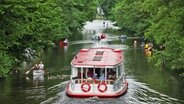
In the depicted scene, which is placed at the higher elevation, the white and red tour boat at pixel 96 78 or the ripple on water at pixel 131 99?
the white and red tour boat at pixel 96 78

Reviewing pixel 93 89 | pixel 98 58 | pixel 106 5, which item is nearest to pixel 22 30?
pixel 98 58

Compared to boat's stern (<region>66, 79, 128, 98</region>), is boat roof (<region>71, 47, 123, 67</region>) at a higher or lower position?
higher

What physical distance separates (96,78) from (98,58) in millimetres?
2594

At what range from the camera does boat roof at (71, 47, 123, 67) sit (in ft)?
105

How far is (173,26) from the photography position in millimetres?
29516

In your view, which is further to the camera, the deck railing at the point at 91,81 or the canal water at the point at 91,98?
the deck railing at the point at 91,81

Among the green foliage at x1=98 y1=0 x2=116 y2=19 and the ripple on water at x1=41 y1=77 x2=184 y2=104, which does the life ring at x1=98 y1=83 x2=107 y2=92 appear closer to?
the ripple on water at x1=41 y1=77 x2=184 y2=104

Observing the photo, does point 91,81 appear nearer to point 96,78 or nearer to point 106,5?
point 96,78

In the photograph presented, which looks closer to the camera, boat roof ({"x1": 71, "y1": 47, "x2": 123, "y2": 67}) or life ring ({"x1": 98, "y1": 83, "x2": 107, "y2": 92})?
life ring ({"x1": 98, "y1": 83, "x2": 107, "y2": 92})

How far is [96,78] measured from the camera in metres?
31.6

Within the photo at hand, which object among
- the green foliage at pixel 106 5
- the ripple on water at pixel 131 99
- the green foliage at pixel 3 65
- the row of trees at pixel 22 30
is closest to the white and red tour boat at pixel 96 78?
the ripple on water at pixel 131 99

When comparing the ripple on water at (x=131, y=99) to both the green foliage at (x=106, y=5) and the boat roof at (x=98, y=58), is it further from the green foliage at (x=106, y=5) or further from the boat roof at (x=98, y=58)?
the green foliage at (x=106, y=5)

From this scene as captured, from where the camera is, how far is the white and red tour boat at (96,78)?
3058 cm

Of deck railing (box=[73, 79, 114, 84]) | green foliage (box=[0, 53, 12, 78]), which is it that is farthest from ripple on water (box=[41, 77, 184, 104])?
green foliage (box=[0, 53, 12, 78])
